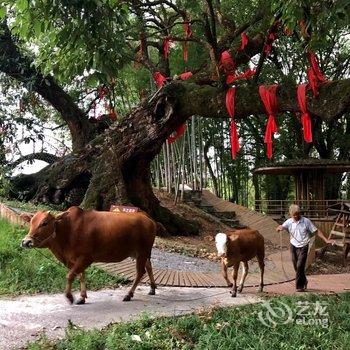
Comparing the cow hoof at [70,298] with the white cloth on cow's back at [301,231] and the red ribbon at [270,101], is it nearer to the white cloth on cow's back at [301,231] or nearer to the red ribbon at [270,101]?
the white cloth on cow's back at [301,231]

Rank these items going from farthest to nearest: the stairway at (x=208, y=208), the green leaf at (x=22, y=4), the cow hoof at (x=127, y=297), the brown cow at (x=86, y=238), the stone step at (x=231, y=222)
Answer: the stairway at (x=208, y=208), the stone step at (x=231, y=222), the cow hoof at (x=127, y=297), the brown cow at (x=86, y=238), the green leaf at (x=22, y=4)

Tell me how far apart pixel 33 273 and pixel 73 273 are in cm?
139

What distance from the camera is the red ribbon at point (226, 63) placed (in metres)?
9.81

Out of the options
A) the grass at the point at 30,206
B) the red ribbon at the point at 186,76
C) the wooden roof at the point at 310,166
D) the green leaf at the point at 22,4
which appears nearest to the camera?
the green leaf at the point at 22,4

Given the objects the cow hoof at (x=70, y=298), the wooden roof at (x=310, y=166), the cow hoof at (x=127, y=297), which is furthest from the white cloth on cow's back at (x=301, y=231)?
the wooden roof at (x=310, y=166)

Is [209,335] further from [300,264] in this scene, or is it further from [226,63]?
[226,63]

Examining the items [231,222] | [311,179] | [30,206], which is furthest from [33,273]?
[311,179]

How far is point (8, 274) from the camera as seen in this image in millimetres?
6812

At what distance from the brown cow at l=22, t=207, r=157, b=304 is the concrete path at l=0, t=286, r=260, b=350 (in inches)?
10.0

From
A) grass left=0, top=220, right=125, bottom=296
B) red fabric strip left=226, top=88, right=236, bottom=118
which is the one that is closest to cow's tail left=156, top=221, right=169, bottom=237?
red fabric strip left=226, top=88, right=236, bottom=118

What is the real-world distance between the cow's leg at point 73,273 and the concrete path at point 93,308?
0.46ft

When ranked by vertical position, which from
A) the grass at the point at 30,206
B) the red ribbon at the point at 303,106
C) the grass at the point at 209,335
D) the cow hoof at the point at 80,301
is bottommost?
the grass at the point at 209,335

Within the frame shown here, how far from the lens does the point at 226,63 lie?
9945mm

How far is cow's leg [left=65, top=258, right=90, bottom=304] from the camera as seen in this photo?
19.0 ft
